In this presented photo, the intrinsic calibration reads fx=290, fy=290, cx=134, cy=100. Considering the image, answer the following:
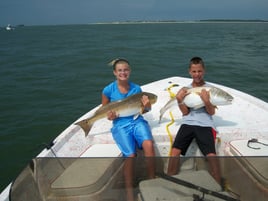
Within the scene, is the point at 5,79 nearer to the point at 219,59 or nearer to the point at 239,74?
the point at 239,74

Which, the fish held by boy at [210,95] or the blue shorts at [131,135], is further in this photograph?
the fish held by boy at [210,95]

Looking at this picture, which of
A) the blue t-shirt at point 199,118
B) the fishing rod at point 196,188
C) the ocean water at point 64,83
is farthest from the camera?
the ocean water at point 64,83

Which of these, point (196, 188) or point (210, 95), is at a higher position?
point (210, 95)

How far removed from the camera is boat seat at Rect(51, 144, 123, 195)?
96.7 inches

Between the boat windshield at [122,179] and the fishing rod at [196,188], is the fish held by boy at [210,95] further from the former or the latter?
the fishing rod at [196,188]

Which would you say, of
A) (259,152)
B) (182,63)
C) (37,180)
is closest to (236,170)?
(259,152)

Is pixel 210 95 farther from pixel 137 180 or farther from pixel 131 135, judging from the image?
pixel 137 180

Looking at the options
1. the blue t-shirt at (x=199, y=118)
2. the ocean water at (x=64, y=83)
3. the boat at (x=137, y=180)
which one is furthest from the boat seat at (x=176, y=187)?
the ocean water at (x=64, y=83)

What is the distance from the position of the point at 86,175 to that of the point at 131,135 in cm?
151

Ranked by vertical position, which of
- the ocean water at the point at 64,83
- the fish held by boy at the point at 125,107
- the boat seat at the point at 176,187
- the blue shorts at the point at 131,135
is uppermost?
the fish held by boy at the point at 125,107

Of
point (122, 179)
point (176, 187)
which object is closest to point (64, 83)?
point (122, 179)

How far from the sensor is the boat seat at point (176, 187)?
2.21 metres

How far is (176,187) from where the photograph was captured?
2.29 metres

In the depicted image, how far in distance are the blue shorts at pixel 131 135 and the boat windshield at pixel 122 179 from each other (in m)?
1.26
